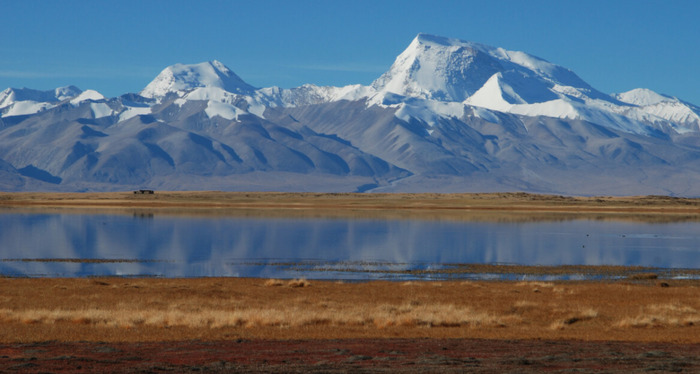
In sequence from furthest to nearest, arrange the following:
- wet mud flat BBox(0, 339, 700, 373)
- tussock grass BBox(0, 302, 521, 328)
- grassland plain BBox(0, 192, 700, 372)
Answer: tussock grass BBox(0, 302, 521, 328) < grassland plain BBox(0, 192, 700, 372) < wet mud flat BBox(0, 339, 700, 373)

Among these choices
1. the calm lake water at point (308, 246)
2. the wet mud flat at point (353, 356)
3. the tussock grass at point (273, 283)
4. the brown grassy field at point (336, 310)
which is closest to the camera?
the wet mud flat at point (353, 356)

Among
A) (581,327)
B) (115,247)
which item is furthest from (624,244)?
(581,327)

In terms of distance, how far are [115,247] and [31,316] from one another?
36.6 metres

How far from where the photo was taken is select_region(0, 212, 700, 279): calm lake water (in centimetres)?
5031

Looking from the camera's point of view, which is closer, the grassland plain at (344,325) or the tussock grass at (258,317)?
the grassland plain at (344,325)

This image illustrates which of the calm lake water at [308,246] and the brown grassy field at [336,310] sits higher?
the brown grassy field at [336,310]

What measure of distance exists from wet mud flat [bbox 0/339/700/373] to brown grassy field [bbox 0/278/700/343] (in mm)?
1681

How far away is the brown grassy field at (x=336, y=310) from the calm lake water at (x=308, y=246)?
28.3 feet

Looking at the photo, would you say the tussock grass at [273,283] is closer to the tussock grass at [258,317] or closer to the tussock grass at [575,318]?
the tussock grass at [258,317]

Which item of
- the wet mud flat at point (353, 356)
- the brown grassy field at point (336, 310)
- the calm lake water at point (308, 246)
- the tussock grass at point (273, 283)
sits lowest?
the calm lake water at point (308, 246)

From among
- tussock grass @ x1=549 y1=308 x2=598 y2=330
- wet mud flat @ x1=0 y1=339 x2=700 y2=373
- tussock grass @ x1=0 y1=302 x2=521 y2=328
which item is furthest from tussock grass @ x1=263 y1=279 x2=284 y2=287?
wet mud flat @ x1=0 y1=339 x2=700 y2=373

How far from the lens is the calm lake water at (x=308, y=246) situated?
1981 inches

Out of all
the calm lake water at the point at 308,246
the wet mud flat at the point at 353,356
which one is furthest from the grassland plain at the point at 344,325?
the calm lake water at the point at 308,246

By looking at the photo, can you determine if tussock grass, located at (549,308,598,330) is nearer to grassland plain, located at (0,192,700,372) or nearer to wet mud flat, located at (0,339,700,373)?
grassland plain, located at (0,192,700,372)
